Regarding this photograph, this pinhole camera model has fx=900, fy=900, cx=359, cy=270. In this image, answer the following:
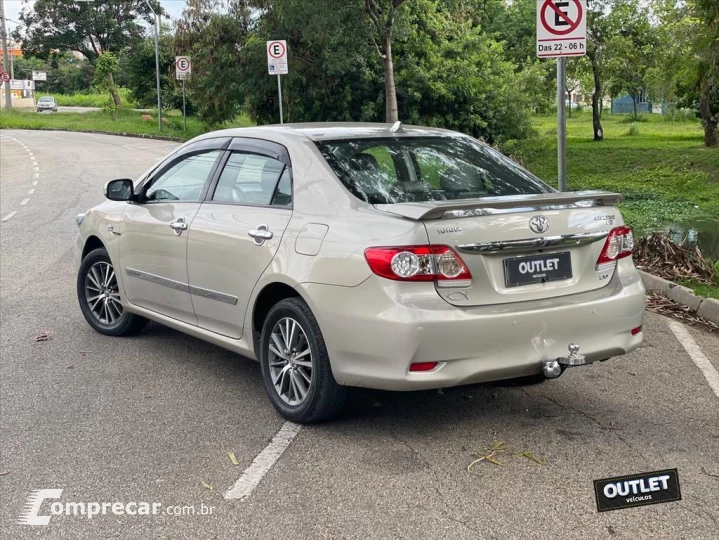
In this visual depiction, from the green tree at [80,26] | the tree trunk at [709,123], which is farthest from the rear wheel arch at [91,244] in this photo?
the green tree at [80,26]

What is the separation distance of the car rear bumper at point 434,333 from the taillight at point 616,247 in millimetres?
259

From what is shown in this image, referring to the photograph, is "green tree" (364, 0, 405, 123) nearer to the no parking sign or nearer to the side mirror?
the no parking sign

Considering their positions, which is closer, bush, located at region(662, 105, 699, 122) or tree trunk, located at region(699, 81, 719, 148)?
tree trunk, located at region(699, 81, 719, 148)

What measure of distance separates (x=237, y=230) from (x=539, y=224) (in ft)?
5.95

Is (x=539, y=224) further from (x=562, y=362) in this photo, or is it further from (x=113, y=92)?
(x=113, y=92)

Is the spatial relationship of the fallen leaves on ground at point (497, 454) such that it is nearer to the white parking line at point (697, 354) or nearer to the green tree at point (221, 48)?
the white parking line at point (697, 354)

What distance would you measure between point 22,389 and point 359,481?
8.80 feet

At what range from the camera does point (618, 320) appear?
191 inches

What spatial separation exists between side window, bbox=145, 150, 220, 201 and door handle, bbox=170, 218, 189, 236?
0.17 m

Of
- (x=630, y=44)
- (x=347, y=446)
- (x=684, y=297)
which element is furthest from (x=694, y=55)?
(x=630, y=44)

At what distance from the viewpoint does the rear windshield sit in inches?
198

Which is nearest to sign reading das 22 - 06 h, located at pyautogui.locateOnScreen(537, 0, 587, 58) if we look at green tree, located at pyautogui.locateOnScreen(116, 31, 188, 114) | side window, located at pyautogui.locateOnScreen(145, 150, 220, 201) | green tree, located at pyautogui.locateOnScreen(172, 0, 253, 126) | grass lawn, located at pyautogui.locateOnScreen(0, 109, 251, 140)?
side window, located at pyautogui.locateOnScreen(145, 150, 220, 201)

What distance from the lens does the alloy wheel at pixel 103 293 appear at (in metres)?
7.01

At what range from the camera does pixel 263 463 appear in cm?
447
